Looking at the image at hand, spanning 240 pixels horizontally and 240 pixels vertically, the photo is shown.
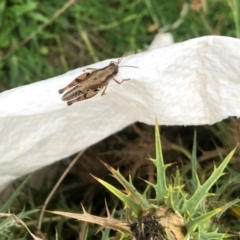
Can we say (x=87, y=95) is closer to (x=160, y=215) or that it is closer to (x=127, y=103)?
(x=127, y=103)

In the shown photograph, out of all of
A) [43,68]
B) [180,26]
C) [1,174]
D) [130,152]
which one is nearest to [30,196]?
[1,174]

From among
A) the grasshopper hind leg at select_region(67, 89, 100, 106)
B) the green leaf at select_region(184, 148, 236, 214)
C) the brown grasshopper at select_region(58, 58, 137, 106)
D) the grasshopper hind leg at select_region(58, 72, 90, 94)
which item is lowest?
the green leaf at select_region(184, 148, 236, 214)

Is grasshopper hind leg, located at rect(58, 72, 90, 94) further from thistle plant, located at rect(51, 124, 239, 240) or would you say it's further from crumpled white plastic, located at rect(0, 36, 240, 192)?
thistle plant, located at rect(51, 124, 239, 240)

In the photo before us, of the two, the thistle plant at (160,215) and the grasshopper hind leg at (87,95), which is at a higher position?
the grasshopper hind leg at (87,95)

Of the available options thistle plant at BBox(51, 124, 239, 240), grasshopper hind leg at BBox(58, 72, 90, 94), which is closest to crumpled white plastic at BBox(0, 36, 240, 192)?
grasshopper hind leg at BBox(58, 72, 90, 94)

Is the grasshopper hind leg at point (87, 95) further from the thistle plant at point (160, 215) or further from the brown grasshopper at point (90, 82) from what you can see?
the thistle plant at point (160, 215)

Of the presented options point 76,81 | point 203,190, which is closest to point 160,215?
point 203,190

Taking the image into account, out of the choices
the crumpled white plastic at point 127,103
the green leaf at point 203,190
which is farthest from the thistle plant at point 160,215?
the crumpled white plastic at point 127,103
